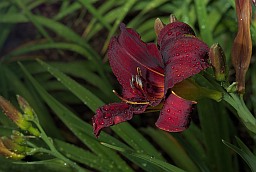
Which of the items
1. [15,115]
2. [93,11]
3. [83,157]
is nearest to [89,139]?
[83,157]

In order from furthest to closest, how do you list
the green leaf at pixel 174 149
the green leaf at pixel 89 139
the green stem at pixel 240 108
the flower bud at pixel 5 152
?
the green leaf at pixel 174 149, the green leaf at pixel 89 139, the flower bud at pixel 5 152, the green stem at pixel 240 108

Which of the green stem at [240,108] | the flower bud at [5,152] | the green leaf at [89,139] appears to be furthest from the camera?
the green leaf at [89,139]

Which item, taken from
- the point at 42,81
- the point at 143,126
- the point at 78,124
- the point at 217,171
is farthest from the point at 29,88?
the point at 217,171

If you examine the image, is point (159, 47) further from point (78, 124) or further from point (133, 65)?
point (78, 124)

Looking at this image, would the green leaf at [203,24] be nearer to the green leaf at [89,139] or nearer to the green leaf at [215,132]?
the green leaf at [215,132]

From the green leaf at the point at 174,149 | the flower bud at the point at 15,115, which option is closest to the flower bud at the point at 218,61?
the flower bud at the point at 15,115

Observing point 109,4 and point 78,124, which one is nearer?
point 78,124

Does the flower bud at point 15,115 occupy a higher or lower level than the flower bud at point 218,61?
lower

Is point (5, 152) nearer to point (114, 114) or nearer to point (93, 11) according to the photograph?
point (114, 114)
